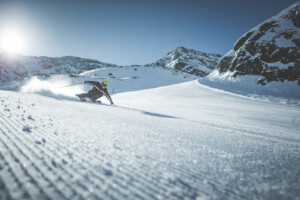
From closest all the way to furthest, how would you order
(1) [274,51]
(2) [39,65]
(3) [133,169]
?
(3) [133,169] < (1) [274,51] < (2) [39,65]

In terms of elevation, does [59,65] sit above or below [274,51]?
above

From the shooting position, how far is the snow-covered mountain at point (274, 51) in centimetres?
1477

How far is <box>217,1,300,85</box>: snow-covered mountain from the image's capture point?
48.5 feet

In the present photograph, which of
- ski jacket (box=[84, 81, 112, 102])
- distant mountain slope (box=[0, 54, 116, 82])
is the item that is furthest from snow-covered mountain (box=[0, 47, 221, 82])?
ski jacket (box=[84, 81, 112, 102])

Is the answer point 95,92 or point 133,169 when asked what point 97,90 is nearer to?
point 95,92

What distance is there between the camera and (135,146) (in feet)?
5.82

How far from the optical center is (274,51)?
1623cm

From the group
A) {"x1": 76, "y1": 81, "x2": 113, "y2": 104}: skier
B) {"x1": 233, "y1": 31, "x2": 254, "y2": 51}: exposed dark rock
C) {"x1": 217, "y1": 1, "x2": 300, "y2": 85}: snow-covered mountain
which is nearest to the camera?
{"x1": 76, "y1": 81, "x2": 113, "y2": 104}: skier

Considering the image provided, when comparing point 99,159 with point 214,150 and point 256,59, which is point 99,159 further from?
point 256,59

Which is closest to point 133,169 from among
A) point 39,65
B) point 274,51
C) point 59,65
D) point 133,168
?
point 133,168

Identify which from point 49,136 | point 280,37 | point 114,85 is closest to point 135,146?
point 49,136

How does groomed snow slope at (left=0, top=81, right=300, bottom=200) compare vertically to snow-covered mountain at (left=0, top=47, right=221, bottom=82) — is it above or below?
below

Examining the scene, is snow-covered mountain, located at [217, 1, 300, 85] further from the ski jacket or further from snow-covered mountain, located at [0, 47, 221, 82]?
snow-covered mountain, located at [0, 47, 221, 82]

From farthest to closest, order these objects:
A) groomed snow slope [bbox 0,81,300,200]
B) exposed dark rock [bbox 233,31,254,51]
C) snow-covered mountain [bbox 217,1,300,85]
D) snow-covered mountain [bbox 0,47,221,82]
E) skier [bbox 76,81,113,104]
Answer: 1. snow-covered mountain [bbox 0,47,221,82]
2. exposed dark rock [bbox 233,31,254,51]
3. snow-covered mountain [bbox 217,1,300,85]
4. skier [bbox 76,81,113,104]
5. groomed snow slope [bbox 0,81,300,200]
